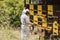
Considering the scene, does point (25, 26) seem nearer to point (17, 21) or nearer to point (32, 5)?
point (32, 5)

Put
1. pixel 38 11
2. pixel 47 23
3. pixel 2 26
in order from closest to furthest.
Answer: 1. pixel 47 23
2. pixel 38 11
3. pixel 2 26

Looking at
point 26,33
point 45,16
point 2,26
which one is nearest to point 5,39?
point 26,33

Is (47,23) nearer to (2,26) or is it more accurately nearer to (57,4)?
(57,4)

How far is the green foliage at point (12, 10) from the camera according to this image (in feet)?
55.3

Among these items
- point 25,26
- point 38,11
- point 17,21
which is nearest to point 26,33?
point 25,26

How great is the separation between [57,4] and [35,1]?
1809mm

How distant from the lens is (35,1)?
47.8 ft

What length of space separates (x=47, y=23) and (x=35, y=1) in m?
1.93

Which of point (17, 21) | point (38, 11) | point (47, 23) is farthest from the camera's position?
point (17, 21)

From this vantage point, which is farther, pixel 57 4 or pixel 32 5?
pixel 32 5

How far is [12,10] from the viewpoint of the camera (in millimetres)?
17172

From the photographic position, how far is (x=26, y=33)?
11.1 metres

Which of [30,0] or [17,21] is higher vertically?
[30,0]

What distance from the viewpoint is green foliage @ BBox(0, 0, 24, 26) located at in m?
16.8
